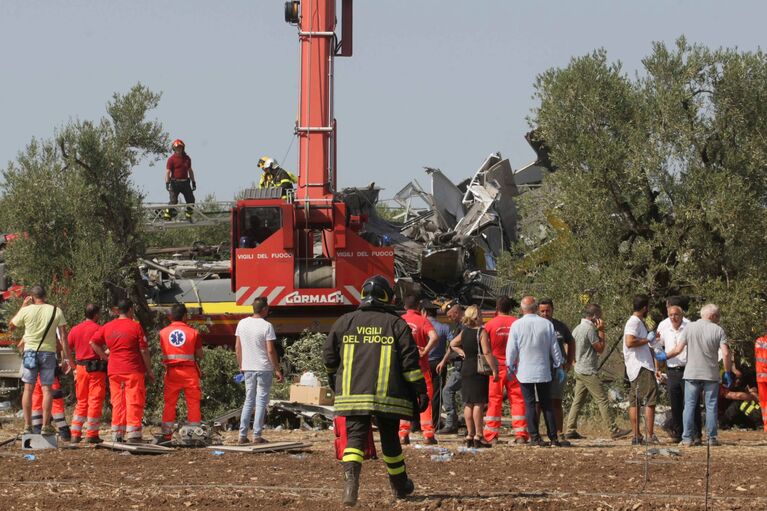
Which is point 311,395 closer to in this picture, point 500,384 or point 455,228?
point 500,384

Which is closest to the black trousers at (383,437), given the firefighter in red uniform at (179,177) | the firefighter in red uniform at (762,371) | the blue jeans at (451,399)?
the blue jeans at (451,399)

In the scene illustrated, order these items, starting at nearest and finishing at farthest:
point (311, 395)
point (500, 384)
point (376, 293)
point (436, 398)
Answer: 1. point (376, 293)
2. point (500, 384)
3. point (436, 398)
4. point (311, 395)

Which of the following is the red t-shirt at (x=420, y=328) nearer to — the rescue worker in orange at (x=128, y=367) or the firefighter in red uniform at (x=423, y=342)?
the firefighter in red uniform at (x=423, y=342)

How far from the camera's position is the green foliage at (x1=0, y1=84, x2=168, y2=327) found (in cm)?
2030

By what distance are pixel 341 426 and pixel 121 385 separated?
4152 millimetres

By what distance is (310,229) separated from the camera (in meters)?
21.2

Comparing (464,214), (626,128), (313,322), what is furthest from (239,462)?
(464,214)

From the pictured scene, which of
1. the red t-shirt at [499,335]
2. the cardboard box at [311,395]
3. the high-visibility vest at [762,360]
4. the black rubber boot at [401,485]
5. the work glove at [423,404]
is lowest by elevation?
the black rubber boot at [401,485]

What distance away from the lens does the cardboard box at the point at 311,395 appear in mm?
17891

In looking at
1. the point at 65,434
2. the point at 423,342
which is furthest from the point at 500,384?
the point at 65,434

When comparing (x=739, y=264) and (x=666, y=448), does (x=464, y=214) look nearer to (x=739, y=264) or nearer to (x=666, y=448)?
(x=739, y=264)

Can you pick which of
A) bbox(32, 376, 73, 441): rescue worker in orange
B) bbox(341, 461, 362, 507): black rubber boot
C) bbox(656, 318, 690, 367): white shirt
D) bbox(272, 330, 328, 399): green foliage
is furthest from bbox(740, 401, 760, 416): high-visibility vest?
bbox(341, 461, 362, 507): black rubber boot

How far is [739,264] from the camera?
19.7 metres

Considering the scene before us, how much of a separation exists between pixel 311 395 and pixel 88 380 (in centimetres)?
415
